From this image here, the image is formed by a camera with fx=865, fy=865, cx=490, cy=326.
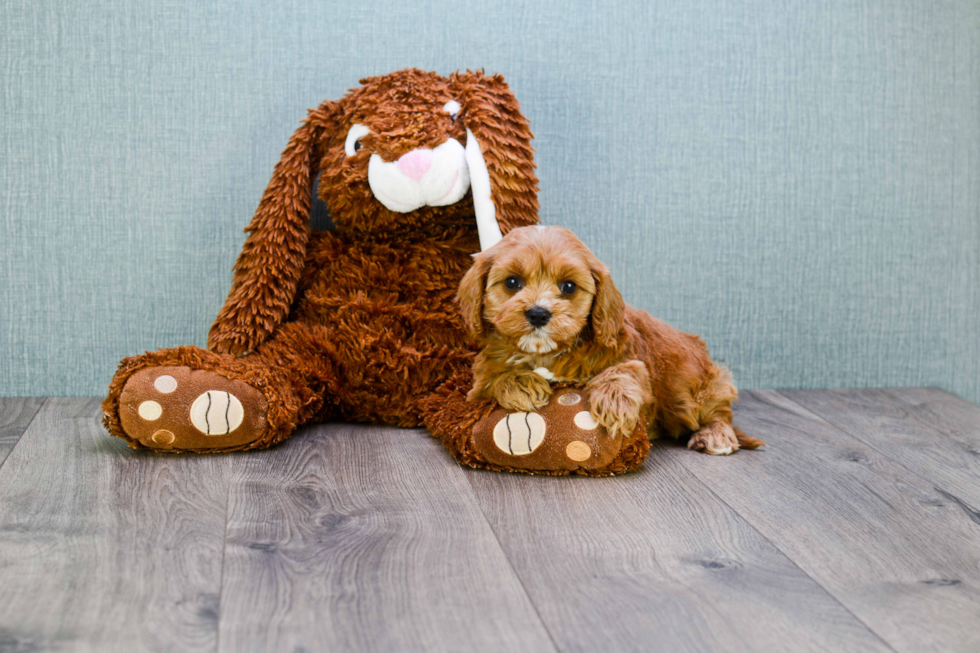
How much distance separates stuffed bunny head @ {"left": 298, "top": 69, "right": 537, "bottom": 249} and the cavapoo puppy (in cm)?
20

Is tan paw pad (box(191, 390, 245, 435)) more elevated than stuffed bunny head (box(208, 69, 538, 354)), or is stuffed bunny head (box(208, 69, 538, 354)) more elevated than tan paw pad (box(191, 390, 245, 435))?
stuffed bunny head (box(208, 69, 538, 354))

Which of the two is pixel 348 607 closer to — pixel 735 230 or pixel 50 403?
pixel 50 403

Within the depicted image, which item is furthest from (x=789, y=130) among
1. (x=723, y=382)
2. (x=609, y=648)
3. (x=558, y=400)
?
(x=609, y=648)

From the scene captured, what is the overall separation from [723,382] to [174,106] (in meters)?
1.18

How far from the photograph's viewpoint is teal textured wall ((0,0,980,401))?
5.60ft

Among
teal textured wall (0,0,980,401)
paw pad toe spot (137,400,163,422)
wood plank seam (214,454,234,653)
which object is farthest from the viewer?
teal textured wall (0,0,980,401)

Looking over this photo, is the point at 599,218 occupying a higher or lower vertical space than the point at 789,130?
lower

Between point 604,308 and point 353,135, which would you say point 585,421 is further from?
point 353,135

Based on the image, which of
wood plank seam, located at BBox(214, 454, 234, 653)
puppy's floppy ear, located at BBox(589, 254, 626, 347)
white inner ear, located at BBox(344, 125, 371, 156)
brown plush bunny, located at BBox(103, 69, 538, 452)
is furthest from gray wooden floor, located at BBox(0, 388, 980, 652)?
white inner ear, located at BBox(344, 125, 371, 156)

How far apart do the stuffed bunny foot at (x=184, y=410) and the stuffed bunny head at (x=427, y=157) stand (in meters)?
0.40

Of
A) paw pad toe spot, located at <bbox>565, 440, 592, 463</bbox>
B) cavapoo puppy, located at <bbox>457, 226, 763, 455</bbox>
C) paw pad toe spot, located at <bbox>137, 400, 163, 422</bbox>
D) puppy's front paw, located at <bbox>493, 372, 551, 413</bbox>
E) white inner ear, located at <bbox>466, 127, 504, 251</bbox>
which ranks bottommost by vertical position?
paw pad toe spot, located at <bbox>565, 440, 592, 463</bbox>

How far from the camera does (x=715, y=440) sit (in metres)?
1.49

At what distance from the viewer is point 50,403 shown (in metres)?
1.71

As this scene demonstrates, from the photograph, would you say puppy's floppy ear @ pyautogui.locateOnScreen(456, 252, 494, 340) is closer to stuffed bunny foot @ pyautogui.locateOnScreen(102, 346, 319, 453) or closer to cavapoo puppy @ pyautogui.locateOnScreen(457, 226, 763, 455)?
cavapoo puppy @ pyautogui.locateOnScreen(457, 226, 763, 455)
